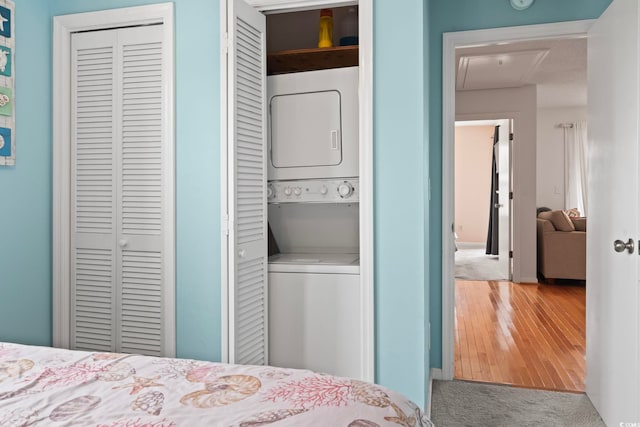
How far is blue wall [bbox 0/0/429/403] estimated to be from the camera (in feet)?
7.89

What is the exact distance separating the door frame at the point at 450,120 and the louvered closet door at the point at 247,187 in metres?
1.22

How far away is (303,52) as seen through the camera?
9.79 ft

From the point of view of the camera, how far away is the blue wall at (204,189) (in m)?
2.40

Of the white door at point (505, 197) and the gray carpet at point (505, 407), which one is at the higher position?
the white door at point (505, 197)

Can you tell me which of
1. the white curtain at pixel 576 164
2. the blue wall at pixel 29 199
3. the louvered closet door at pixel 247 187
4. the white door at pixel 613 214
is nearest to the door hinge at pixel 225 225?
the louvered closet door at pixel 247 187

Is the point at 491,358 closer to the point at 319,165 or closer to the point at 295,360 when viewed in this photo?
the point at 295,360

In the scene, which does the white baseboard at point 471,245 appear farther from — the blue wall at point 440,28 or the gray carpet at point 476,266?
the blue wall at point 440,28

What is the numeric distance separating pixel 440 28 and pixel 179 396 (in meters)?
2.77

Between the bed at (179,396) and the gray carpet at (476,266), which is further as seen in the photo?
the gray carpet at (476,266)

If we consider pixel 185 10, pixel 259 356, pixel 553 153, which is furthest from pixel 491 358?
pixel 553 153

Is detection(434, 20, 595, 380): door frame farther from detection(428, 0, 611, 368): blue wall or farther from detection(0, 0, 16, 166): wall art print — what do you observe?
detection(0, 0, 16, 166): wall art print

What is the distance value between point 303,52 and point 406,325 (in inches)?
65.7

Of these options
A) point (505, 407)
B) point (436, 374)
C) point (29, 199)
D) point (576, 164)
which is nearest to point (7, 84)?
point (29, 199)

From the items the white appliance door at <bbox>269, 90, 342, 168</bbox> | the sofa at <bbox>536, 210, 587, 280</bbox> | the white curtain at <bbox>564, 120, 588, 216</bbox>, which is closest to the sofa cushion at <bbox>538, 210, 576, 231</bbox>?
the sofa at <bbox>536, 210, 587, 280</bbox>
